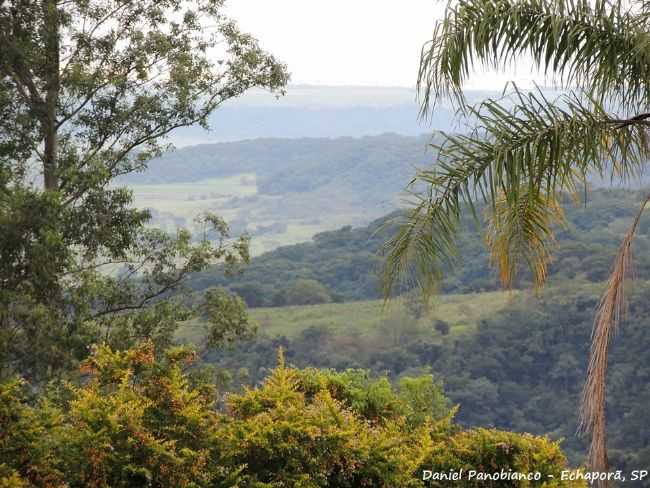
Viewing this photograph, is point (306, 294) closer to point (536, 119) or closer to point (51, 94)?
point (51, 94)

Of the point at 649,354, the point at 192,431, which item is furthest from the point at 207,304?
the point at 649,354

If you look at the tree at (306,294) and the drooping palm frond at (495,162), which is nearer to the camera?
the drooping palm frond at (495,162)

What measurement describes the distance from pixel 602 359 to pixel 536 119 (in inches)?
62.9

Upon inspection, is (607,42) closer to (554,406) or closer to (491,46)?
(491,46)

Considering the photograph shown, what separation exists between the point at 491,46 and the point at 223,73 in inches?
290

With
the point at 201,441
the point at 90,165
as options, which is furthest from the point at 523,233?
the point at 90,165

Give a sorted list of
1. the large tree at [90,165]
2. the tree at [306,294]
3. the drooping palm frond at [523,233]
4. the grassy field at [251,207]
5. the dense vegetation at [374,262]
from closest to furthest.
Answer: the drooping palm frond at [523,233] < the large tree at [90,165] < the dense vegetation at [374,262] < the tree at [306,294] < the grassy field at [251,207]

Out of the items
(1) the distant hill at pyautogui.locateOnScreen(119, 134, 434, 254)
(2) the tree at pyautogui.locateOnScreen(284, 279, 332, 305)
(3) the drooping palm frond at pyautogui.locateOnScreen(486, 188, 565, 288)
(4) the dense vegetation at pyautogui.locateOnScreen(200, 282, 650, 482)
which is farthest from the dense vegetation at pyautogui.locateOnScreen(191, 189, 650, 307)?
(1) the distant hill at pyautogui.locateOnScreen(119, 134, 434, 254)

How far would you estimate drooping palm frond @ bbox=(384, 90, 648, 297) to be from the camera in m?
5.04

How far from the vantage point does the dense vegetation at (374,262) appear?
148ft

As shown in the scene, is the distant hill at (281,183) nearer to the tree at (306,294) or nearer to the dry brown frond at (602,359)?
the tree at (306,294)

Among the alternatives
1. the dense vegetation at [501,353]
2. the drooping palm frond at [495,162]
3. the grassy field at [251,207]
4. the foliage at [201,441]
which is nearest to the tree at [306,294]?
the dense vegetation at [501,353]

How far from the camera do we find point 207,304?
1162 cm

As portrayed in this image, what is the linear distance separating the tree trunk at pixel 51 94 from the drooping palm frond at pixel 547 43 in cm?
653
